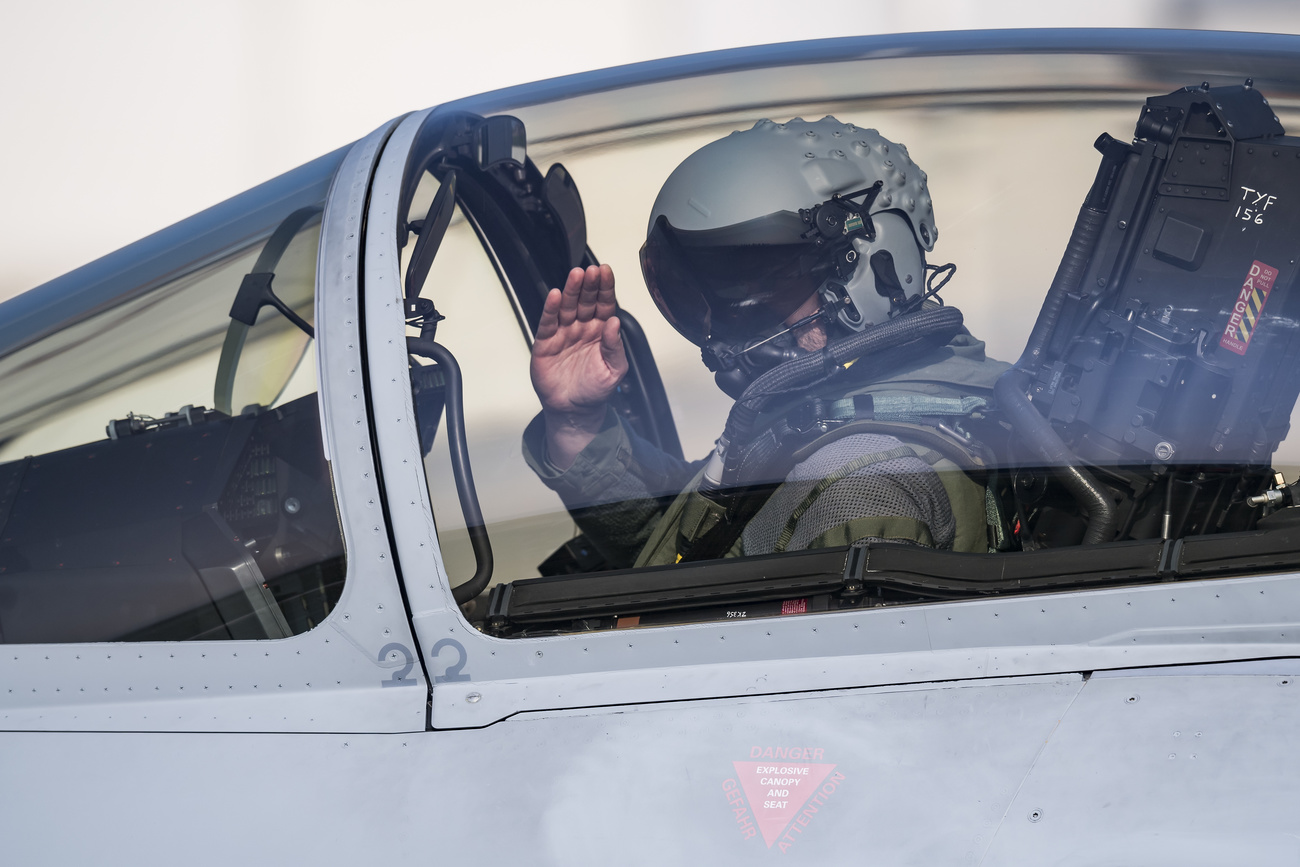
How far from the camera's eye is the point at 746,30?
232 inches

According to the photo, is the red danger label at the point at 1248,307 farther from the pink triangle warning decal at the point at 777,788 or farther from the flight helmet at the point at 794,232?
the pink triangle warning decal at the point at 777,788

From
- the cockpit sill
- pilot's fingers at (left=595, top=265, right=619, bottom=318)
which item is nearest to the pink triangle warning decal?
the cockpit sill

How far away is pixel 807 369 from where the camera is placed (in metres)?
1.56

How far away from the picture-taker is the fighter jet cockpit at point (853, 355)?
138 centimetres

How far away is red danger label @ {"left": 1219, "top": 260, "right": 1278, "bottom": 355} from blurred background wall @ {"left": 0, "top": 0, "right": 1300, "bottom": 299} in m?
4.83

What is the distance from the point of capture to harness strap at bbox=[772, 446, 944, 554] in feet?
4.88

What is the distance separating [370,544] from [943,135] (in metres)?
1.23

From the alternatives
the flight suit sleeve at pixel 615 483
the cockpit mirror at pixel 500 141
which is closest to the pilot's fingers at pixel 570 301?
the flight suit sleeve at pixel 615 483

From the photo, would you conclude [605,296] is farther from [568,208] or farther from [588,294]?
[568,208]

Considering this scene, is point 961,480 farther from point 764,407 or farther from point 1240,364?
point 1240,364

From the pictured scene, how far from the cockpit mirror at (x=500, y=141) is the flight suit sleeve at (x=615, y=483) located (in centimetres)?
53

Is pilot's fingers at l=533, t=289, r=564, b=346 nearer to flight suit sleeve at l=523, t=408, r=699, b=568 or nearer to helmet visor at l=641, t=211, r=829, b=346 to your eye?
flight suit sleeve at l=523, t=408, r=699, b=568

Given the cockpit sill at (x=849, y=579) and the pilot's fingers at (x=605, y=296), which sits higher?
the pilot's fingers at (x=605, y=296)

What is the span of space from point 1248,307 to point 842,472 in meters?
0.64
